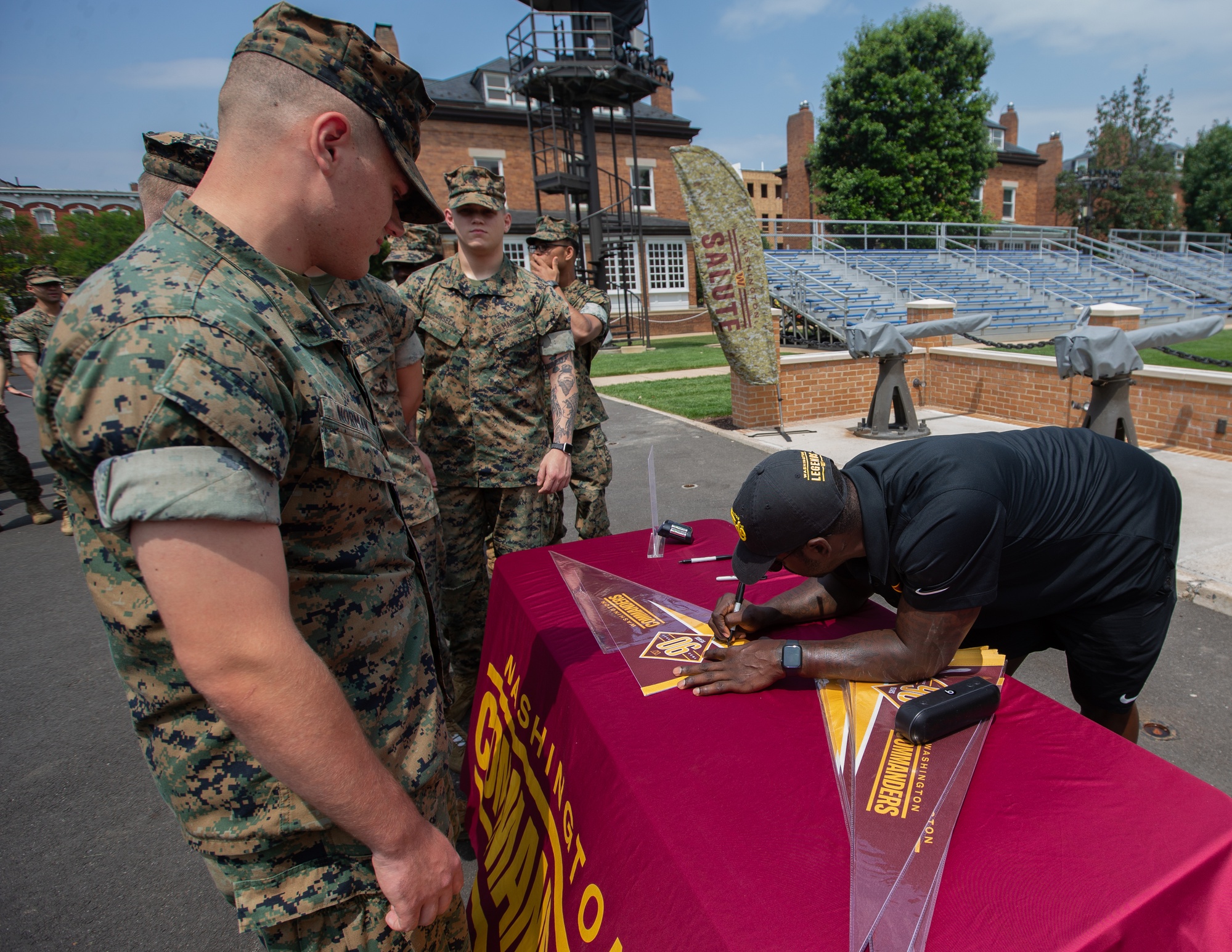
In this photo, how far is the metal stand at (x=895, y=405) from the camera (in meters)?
7.55

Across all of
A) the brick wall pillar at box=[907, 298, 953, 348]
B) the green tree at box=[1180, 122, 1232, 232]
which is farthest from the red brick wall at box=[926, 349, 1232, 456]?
the green tree at box=[1180, 122, 1232, 232]

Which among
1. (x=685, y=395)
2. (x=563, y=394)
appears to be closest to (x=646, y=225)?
(x=685, y=395)

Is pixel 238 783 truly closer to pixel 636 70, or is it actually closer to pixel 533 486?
pixel 533 486

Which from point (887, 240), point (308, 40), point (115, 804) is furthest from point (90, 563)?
point (887, 240)

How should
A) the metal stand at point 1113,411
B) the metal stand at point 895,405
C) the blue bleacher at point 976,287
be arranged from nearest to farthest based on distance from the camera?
1. the metal stand at point 1113,411
2. the metal stand at point 895,405
3. the blue bleacher at point 976,287

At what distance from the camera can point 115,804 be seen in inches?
102

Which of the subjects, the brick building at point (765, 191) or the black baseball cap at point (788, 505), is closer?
the black baseball cap at point (788, 505)

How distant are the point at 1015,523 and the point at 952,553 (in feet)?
1.17

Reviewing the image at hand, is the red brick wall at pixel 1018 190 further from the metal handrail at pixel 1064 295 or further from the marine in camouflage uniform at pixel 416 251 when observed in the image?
the marine in camouflage uniform at pixel 416 251

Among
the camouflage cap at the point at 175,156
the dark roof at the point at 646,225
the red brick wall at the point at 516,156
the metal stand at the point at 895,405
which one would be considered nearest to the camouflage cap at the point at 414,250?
the camouflage cap at the point at 175,156

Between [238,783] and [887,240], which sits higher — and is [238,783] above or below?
below

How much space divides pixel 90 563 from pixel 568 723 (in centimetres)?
100

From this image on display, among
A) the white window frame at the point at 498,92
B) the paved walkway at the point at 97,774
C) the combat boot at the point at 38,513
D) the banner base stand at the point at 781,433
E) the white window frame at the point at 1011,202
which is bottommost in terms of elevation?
the paved walkway at the point at 97,774

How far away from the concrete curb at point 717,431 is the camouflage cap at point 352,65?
6.15 meters
